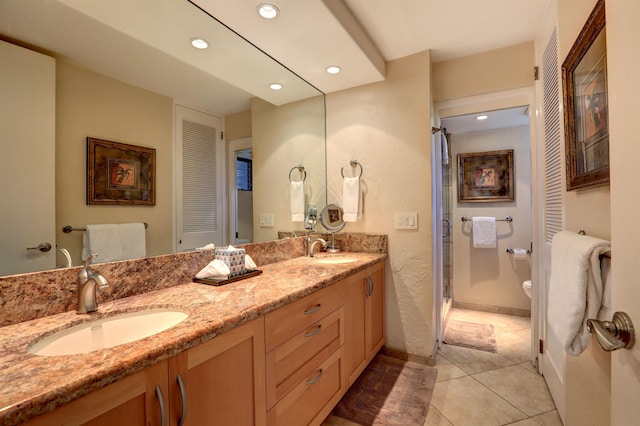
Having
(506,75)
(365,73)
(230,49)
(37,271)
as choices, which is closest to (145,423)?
(37,271)

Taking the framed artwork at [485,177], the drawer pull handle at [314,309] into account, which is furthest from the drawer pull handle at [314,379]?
the framed artwork at [485,177]

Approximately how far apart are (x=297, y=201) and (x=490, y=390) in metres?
1.80

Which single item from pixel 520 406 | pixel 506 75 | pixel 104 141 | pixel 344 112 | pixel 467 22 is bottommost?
pixel 520 406

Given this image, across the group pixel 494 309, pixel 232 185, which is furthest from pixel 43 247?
pixel 494 309

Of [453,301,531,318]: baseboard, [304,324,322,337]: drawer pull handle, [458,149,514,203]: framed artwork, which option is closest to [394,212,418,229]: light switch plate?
[304,324,322,337]: drawer pull handle

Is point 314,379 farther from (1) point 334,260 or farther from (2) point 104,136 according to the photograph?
(2) point 104,136

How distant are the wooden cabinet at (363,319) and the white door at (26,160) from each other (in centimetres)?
135

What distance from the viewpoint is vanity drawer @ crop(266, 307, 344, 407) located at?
1.10 metres

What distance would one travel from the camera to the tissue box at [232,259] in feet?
4.73

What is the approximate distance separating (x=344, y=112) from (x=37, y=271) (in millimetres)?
2128

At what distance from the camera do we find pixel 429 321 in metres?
2.14

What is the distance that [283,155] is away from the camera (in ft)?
7.16

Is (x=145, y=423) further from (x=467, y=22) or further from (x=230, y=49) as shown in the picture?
(x=467, y=22)

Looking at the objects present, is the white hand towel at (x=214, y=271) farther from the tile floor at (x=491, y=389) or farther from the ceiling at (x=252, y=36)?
the tile floor at (x=491, y=389)
